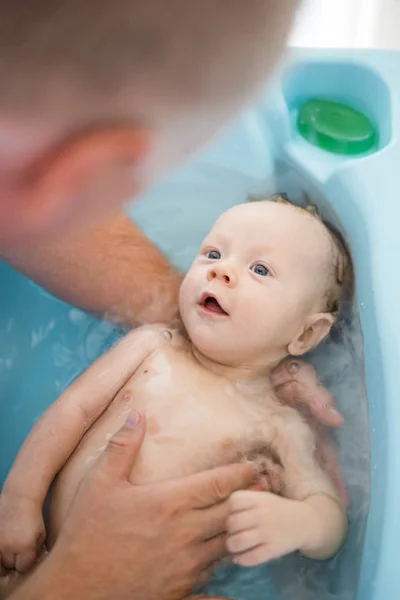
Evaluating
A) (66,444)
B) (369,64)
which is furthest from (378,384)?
(369,64)

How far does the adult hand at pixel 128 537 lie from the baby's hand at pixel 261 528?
0.07 feet

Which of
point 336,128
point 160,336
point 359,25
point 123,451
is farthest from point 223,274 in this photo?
point 359,25

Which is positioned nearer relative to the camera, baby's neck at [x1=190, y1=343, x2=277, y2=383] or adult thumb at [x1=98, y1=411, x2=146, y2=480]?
adult thumb at [x1=98, y1=411, x2=146, y2=480]

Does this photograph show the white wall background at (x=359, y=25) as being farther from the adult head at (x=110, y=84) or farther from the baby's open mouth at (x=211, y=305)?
the adult head at (x=110, y=84)

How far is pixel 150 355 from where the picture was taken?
101 cm

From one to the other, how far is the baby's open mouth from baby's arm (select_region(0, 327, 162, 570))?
102mm

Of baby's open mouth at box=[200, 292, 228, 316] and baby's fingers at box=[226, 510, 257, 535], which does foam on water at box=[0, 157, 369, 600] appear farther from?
baby's open mouth at box=[200, 292, 228, 316]

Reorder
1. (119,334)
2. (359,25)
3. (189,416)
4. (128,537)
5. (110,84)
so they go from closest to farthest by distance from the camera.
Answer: (110,84)
(128,537)
(189,416)
(119,334)
(359,25)

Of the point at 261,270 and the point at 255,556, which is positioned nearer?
the point at 255,556

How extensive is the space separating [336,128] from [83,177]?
1.08m

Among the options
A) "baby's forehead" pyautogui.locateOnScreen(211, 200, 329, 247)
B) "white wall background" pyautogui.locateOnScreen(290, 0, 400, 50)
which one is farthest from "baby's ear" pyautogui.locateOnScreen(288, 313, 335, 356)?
"white wall background" pyautogui.locateOnScreen(290, 0, 400, 50)

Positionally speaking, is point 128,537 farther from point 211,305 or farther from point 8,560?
point 211,305

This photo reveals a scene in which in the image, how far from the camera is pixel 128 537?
0.81 m

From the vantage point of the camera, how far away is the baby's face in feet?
3.14
